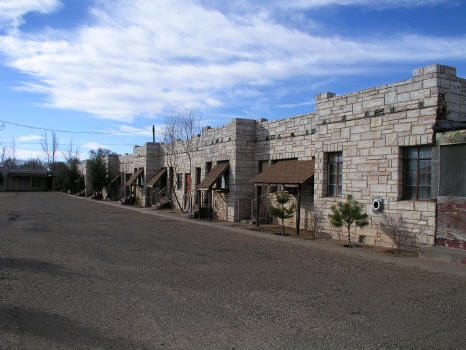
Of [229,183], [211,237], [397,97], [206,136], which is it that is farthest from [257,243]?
[206,136]

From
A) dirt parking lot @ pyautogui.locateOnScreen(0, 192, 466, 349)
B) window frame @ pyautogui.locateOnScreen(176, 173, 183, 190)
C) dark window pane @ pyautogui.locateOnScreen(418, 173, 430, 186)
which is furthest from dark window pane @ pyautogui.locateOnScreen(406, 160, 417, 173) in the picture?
window frame @ pyautogui.locateOnScreen(176, 173, 183, 190)

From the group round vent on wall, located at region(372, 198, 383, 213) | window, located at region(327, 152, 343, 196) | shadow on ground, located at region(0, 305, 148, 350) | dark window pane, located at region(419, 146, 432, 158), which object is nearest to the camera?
shadow on ground, located at region(0, 305, 148, 350)

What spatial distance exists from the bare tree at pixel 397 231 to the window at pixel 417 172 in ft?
2.54

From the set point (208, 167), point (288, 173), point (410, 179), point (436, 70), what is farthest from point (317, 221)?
point (208, 167)

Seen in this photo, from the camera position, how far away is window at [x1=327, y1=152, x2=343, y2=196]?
45.6 feet

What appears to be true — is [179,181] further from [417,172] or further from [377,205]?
[417,172]

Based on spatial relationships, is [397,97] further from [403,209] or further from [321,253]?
[321,253]

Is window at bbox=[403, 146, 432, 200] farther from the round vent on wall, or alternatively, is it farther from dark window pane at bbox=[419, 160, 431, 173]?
the round vent on wall

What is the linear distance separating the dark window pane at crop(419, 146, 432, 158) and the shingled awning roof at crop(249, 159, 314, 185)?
442 cm

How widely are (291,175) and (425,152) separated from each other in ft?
18.2

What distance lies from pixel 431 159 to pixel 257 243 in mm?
5798

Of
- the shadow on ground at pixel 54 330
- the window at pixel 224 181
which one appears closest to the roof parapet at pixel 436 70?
the shadow on ground at pixel 54 330

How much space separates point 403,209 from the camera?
443 inches

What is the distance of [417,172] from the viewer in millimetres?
11242
